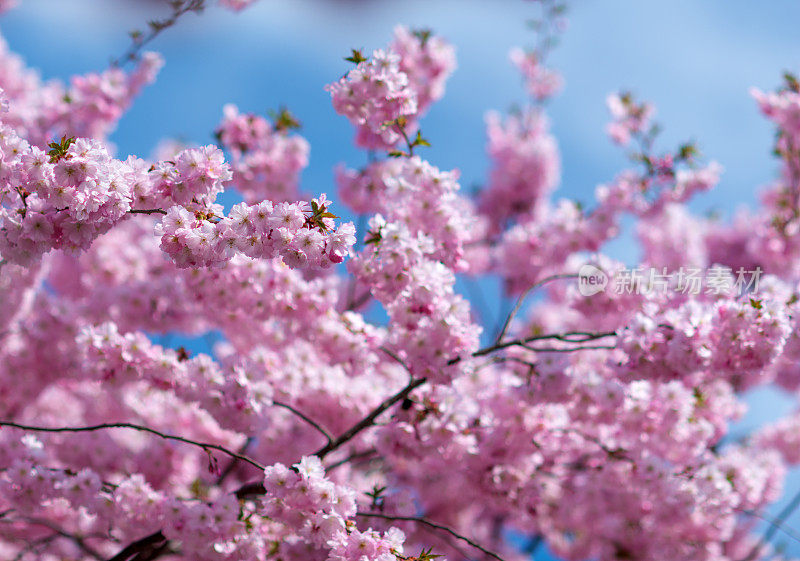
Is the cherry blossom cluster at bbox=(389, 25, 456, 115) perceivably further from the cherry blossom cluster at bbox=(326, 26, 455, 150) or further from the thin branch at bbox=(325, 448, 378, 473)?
the thin branch at bbox=(325, 448, 378, 473)

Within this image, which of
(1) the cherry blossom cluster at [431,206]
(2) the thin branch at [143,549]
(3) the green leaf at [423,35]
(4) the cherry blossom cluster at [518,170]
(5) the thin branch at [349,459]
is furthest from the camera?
(4) the cherry blossom cluster at [518,170]

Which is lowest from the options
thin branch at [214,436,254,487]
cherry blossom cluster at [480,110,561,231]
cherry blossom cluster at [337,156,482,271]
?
thin branch at [214,436,254,487]

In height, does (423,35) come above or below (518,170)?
below

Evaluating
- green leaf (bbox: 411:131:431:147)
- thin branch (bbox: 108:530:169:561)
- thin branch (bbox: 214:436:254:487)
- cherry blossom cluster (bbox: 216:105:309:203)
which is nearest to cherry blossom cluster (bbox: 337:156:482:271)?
green leaf (bbox: 411:131:431:147)

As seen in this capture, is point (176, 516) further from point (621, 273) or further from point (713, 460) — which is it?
point (713, 460)

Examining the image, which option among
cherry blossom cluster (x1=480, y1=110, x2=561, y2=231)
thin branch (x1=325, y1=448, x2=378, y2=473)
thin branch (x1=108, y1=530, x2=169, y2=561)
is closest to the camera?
thin branch (x1=108, y1=530, x2=169, y2=561)

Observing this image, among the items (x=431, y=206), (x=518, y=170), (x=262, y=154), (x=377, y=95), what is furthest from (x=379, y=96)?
(x=518, y=170)

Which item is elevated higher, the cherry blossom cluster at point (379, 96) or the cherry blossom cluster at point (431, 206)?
the cherry blossom cluster at point (379, 96)

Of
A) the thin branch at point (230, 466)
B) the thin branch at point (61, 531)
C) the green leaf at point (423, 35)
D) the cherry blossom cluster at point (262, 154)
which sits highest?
the green leaf at point (423, 35)

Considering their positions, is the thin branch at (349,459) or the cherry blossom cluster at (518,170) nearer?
the thin branch at (349,459)

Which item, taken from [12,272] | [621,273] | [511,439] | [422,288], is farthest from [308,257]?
[12,272]

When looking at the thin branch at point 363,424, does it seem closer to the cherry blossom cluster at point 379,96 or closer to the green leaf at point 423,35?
the cherry blossom cluster at point 379,96

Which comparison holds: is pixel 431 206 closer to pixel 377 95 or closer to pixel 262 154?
pixel 377 95

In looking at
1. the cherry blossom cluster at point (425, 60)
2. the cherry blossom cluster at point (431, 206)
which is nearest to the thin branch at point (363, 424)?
the cherry blossom cluster at point (431, 206)
